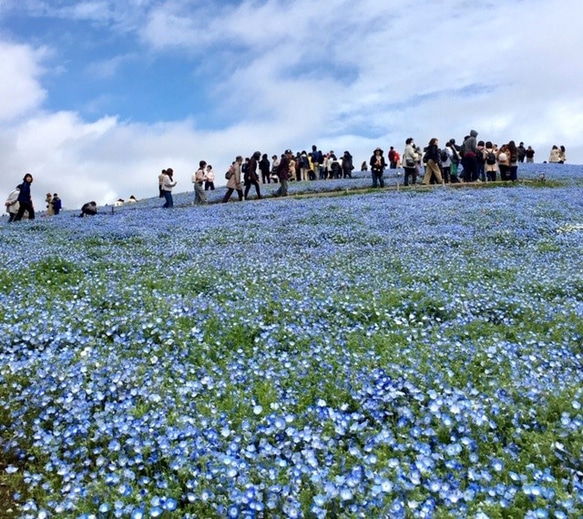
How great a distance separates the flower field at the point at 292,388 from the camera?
388cm

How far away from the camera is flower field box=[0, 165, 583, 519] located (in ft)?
12.7

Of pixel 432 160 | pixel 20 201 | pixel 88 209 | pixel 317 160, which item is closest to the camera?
pixel 20 201

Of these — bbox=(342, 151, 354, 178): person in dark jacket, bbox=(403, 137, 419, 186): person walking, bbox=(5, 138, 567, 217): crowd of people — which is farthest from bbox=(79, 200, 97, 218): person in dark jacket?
bbox=(342, 151, 354, 178): person in dark jacket

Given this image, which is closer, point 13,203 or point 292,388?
point 292,388

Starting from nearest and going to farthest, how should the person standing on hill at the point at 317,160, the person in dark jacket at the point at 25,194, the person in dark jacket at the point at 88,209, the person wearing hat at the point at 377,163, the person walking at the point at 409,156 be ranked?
the person in dark jacket at the point at 25,194
the person in dark jacket at the point at 88,209
the person walking at the point at 409,156
the person wearing hat at the point at 377,163
the person standing on hill at the point at 317,160

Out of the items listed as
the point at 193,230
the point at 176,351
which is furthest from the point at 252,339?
the point at 193,230

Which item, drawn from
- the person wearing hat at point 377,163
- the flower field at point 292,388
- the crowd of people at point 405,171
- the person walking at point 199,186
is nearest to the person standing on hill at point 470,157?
the crowd of people at point 405,171

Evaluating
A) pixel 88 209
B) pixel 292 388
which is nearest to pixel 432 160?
pixel 88 209

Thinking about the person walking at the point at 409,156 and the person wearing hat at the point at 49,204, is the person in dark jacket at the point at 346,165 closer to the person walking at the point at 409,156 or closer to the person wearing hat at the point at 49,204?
the person walking at the point at 409,156

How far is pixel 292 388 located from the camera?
539 cm

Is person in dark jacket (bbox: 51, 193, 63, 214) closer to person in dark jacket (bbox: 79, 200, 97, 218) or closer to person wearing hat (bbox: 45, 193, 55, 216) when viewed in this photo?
person wearing hat (bbox: 45, 193, 55, 216)

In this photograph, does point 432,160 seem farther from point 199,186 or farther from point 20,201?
point 20,201

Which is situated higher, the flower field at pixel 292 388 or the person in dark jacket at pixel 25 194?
the person in dark jacket at pixel 25 194

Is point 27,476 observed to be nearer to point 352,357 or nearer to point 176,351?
point 176,351
